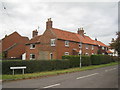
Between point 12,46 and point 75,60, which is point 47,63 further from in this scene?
point 12,46

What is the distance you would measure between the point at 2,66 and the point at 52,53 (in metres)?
15.2

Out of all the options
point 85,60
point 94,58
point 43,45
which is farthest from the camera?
point 43,45

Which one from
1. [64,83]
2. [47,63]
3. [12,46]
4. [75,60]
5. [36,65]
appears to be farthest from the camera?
[12,46]

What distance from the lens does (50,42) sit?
96.1ft

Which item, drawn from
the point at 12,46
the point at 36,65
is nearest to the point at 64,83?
the point at 36,65

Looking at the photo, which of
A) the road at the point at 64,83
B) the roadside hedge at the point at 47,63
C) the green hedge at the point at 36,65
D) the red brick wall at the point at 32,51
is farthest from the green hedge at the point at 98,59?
the road at the point at 64,83

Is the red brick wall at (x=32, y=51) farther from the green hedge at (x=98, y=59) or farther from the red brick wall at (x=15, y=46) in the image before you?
the green hedge at (x=98, y=59)

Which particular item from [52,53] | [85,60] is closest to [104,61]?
[85,60]

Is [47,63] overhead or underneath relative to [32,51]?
underneath

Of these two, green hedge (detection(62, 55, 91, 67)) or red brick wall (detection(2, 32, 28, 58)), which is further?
red brick wall (detection(2, 32, 28, 58))

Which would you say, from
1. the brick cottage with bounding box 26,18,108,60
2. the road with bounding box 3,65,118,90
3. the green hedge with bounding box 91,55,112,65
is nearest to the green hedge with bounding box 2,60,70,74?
the road with bounding box 3,65,118,90

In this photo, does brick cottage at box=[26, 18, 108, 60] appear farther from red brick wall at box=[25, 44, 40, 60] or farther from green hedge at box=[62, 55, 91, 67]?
green hedge at box=[62, 55, 91, 67]

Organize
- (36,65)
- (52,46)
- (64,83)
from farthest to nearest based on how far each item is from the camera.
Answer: (52,46)
(36,65)
(64,83)

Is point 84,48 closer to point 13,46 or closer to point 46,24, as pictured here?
point 46,24
